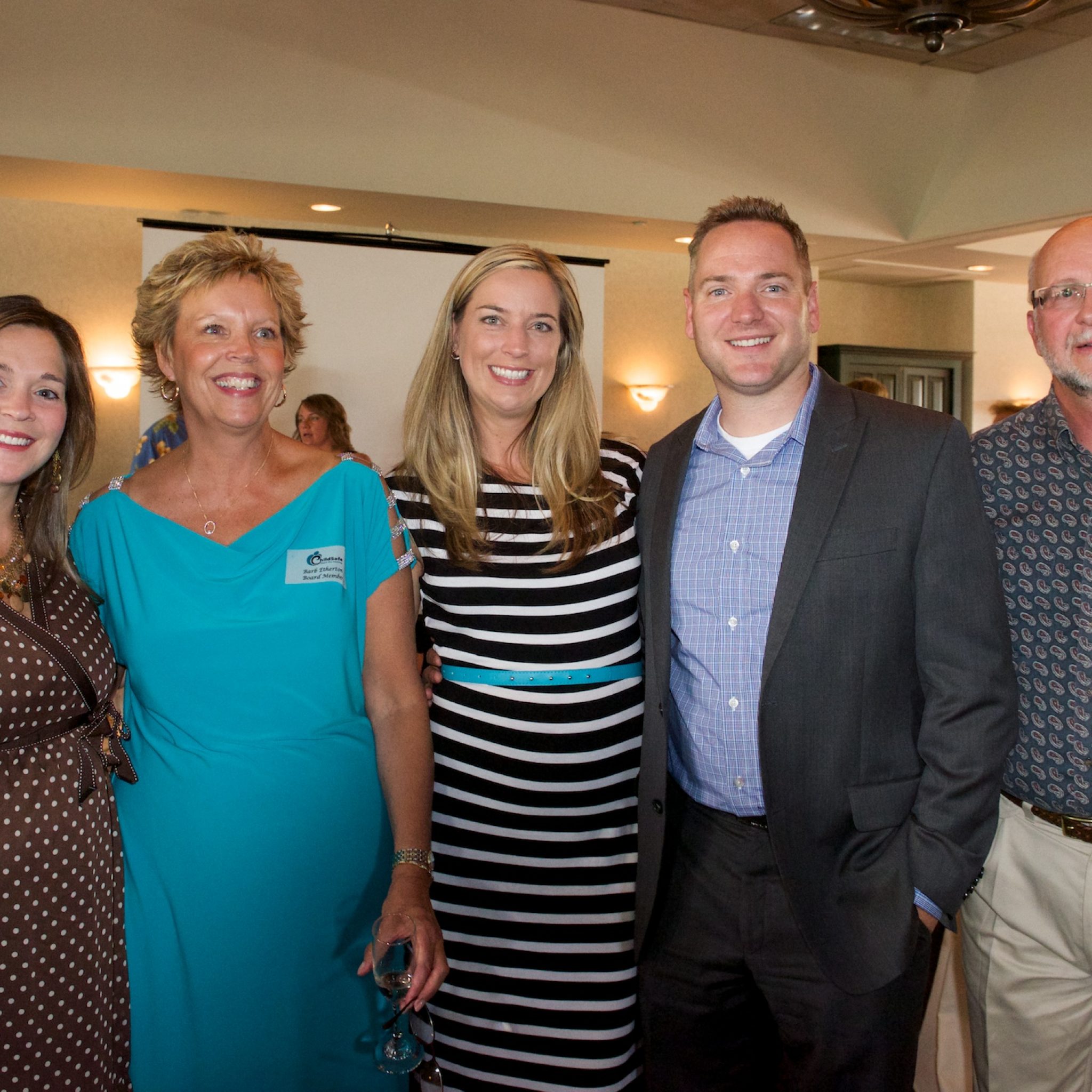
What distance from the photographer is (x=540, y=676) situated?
2133 millimetres

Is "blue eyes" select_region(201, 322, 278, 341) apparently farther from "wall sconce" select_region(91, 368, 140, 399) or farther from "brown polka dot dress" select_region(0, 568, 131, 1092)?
"wall sconce" select_region(91, 368, 140, 399)

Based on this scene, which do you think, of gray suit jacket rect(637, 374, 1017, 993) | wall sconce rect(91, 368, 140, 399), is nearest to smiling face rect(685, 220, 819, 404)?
gray suit jacket rect(637, 374, 1017, 993)

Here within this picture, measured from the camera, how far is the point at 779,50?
24.8 feet

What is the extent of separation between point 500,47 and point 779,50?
7.27 ft

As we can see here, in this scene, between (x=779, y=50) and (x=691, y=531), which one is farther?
(x=779, y=50)

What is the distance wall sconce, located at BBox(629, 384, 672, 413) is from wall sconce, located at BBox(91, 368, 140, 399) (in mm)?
4047

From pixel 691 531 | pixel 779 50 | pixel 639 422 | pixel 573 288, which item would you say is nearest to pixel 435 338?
pixel 573 288

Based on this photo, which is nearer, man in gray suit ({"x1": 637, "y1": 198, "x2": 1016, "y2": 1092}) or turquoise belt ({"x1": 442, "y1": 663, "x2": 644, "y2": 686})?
man in gray suit ({"x1": 637, "y1": 198, "x2": 1016, "y2": 1092})

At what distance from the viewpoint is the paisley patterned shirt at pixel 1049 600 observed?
200cm

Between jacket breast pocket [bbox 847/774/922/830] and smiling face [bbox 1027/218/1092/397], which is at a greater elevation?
smiling face [bbox 1027/218/1092/397]

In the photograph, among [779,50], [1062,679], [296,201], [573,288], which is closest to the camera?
[1062,679]

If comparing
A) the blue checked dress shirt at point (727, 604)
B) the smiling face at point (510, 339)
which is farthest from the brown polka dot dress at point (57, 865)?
the blue checked dress shirt at point (727, 604)

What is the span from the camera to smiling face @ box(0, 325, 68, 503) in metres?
1.82

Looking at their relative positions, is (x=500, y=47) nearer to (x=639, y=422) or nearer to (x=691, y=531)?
(x=639, y=422)
